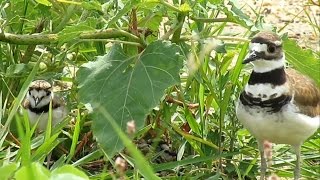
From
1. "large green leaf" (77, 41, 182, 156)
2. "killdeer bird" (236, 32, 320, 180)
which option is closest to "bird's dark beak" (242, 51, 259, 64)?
"killdeer bird" (236, 32, 320, 180)

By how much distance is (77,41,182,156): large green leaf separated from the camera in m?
3.30

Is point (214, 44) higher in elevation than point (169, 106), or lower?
higher

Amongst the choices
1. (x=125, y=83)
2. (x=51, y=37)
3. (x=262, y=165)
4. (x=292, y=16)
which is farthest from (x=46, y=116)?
(x=292, y=16)

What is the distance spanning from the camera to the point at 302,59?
3537 millimetres

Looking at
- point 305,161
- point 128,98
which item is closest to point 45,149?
point 128,98

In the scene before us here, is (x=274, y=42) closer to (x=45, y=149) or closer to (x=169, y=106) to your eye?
(x=169, y=106)

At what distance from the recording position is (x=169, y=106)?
3.84 m

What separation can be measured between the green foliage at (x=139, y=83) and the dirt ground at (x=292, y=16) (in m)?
1.45

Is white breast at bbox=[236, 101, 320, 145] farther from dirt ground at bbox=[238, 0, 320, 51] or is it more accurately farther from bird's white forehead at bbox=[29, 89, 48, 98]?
dirt ground at bbox=[238, 0, 320, 51]

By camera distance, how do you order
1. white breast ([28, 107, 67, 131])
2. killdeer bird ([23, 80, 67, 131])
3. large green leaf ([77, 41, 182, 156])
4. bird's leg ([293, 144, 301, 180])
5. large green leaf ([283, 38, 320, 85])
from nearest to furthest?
large green leaf ([77, 41, 182, 156]) → large green leaf ([283, 38, 320, 85]) → bird's leg ([293, 144, 301, 180]) → white breast ([28, 107, 67, 131]) → killdeer bird ([23, 80, 67, 131])

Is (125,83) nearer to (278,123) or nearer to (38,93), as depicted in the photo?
(278,123)

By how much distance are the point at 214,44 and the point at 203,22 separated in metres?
0.28

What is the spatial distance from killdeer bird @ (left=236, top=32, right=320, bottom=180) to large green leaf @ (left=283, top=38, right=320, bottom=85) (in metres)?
0.04

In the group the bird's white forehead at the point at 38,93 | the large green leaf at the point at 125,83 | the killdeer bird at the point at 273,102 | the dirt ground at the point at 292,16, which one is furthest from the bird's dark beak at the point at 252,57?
the dirt ground at the point at 292,16
